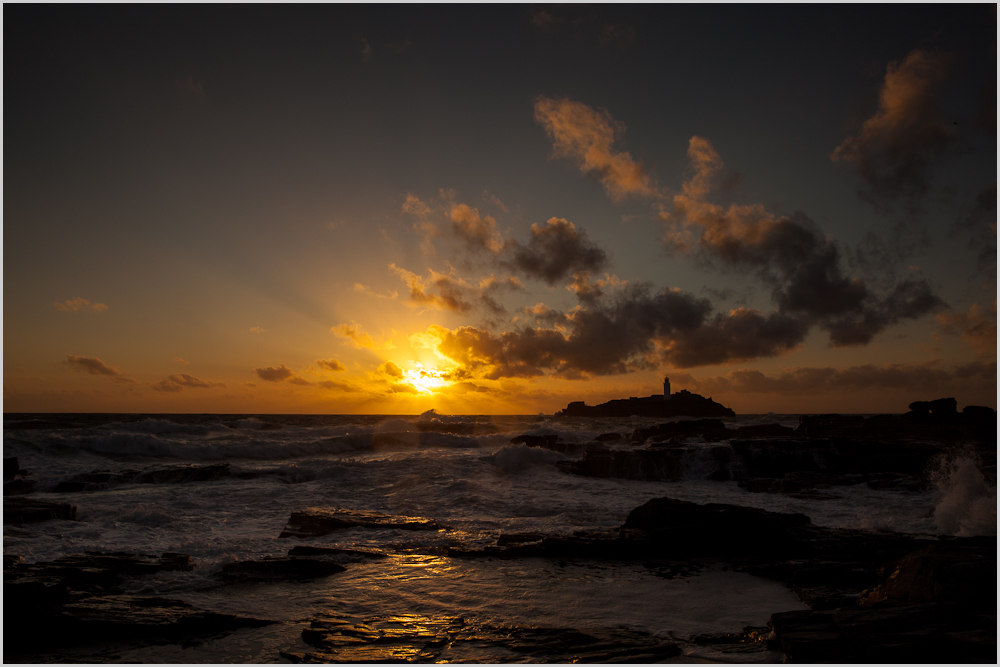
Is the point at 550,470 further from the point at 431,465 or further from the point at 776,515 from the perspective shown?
the point at 776,515

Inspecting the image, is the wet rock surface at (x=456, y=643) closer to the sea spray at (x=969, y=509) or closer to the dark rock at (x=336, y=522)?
the dark rock at (x=336, y=522)

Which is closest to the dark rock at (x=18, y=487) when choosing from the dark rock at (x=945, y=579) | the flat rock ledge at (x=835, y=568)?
the flat rock ledge at (x=835, y=568)

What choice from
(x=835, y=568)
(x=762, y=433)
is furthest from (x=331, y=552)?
(x=762, y=433)

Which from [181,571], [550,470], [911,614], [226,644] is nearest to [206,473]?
[181,571]

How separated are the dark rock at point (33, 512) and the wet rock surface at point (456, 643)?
397 inches

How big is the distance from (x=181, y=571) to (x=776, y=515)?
1242 cm

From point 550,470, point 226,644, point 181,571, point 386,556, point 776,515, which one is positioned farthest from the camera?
point 550,470

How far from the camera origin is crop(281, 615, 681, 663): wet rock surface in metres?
5.24

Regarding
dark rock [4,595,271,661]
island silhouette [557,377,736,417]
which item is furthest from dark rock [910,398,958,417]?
island silhouette [557,377,736,417]

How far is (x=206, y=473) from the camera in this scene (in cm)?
2023

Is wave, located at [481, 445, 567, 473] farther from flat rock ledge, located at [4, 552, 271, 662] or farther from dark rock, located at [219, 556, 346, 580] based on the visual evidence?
flat rock ledge, located at [4, 552, 271, 662]

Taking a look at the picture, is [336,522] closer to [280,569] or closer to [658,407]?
[280,569]

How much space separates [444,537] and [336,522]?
2.94 meters

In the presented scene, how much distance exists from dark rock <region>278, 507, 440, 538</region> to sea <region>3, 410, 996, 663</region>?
0.36 m
